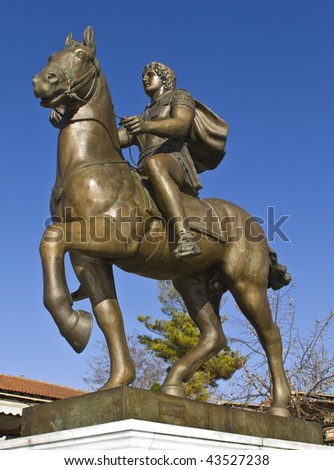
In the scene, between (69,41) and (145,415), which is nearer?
(145,415)

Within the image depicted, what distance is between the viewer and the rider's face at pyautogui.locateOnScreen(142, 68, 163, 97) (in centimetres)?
620

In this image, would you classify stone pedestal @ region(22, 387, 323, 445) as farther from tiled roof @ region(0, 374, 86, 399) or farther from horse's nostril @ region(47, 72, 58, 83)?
tiled roof @ region(0, 374, 86, 399)

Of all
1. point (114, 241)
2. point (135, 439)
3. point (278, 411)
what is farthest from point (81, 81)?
point (278, 411)

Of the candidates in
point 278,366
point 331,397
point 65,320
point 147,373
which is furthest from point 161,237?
point 147,373

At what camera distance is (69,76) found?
5.22 meters

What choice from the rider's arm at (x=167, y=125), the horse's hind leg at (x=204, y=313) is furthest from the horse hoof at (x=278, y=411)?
the rider's arm at (x=167, y=125)

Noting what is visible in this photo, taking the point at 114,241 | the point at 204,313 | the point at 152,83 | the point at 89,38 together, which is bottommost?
the point at 204,313

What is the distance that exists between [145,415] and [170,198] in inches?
69.4

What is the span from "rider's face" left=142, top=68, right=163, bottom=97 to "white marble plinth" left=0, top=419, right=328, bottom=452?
3291 mm

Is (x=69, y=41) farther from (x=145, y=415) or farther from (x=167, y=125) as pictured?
(x=145, y=415)

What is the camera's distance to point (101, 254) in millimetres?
4898

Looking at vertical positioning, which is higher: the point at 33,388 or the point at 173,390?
the point at 33,388

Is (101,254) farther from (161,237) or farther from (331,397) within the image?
(331,397)

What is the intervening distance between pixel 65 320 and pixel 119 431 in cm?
94
